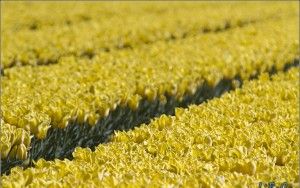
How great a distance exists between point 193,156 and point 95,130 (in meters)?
2.03

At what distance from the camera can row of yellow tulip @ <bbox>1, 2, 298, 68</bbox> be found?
30.8ft

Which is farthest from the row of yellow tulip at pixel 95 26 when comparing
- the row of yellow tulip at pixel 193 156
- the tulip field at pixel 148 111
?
the row of yellow tulip at pixel 193 156

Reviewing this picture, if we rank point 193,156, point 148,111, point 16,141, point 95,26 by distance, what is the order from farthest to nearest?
point 95,26 → point 148,111 → point 16,141 → point 193,156

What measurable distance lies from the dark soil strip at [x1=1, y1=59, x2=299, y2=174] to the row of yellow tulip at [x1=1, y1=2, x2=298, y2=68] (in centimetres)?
256

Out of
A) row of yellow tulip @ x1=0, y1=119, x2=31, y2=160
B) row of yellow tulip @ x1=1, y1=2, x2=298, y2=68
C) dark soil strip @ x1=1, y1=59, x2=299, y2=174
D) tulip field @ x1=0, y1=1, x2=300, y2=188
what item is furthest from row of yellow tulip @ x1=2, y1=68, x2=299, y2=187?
row of yellow tulip @ x1=1, y1=2, x2=298, y2=68

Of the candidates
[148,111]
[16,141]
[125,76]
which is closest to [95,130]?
[148,111]

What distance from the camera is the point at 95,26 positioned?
12711mm

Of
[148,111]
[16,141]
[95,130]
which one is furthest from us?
[148,111]

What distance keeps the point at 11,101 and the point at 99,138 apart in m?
0.98

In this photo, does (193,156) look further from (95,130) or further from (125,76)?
(125,76)

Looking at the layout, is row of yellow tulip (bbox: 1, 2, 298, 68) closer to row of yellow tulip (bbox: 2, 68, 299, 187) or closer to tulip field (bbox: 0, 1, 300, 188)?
tulip field (bbox: 0, 1, 300, 188)

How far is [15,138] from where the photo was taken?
4.50 m

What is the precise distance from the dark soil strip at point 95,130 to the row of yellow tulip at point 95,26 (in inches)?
101

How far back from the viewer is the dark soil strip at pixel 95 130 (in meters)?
5.14
